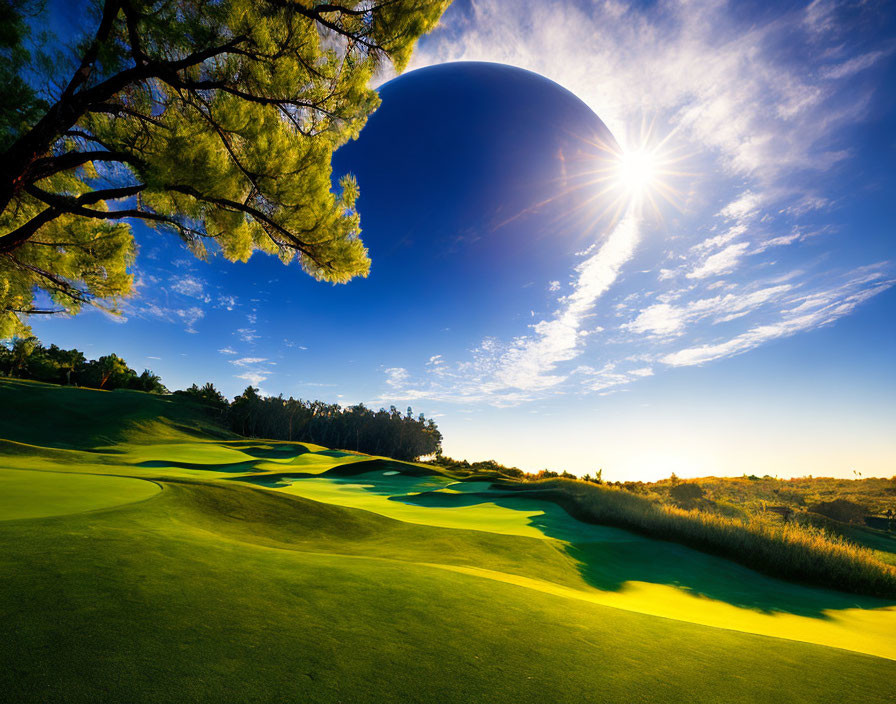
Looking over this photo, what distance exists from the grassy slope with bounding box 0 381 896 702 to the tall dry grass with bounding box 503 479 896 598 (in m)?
7.06

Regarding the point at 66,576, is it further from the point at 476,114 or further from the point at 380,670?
the point at 476,114

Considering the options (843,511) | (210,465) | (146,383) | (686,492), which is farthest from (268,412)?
(843,511)

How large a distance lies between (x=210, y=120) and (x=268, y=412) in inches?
2668

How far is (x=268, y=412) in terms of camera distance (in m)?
66.1

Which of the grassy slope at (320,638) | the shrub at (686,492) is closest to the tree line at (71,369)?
the grassy slope at (320,638)

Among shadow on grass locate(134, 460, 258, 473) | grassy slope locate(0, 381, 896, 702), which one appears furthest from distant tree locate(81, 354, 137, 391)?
grassy slope locate(0, 381, 896, 702)

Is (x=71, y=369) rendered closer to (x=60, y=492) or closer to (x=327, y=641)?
(x=60, y=492)

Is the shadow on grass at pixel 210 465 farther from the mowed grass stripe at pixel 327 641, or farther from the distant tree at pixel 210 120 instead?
the mowed grass stripe at pixel 327 641

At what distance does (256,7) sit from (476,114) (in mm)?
9662

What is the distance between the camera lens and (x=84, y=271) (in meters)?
8.53

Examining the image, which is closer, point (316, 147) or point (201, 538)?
point (201, 538)

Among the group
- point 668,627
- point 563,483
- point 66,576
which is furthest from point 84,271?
point 563,483

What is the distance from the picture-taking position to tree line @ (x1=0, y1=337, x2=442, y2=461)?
5469cm

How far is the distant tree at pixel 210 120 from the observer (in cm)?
580
